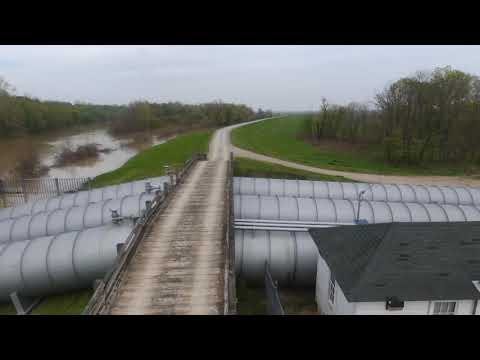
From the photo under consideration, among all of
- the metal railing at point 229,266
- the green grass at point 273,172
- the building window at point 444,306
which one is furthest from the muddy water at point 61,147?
the building window at point 444,306

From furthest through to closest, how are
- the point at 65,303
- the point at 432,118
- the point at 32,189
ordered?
the point at 432,118 → the point at 32,189 → the point at 65,303

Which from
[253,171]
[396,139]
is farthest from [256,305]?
[396,139]

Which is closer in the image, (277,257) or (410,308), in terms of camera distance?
(410,308)

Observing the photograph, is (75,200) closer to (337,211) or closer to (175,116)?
(337,211)

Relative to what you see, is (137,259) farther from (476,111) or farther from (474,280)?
(476,111)

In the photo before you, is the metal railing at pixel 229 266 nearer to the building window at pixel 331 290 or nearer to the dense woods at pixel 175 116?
the building window at pixel 331 290

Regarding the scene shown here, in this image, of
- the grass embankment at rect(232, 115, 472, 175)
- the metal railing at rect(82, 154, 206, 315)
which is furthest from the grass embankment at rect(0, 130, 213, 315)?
the grass embankment at rect(232, 115, 472, 175)

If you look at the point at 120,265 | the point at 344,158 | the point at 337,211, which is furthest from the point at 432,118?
the point at 120,265

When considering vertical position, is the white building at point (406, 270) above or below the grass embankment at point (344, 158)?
below
